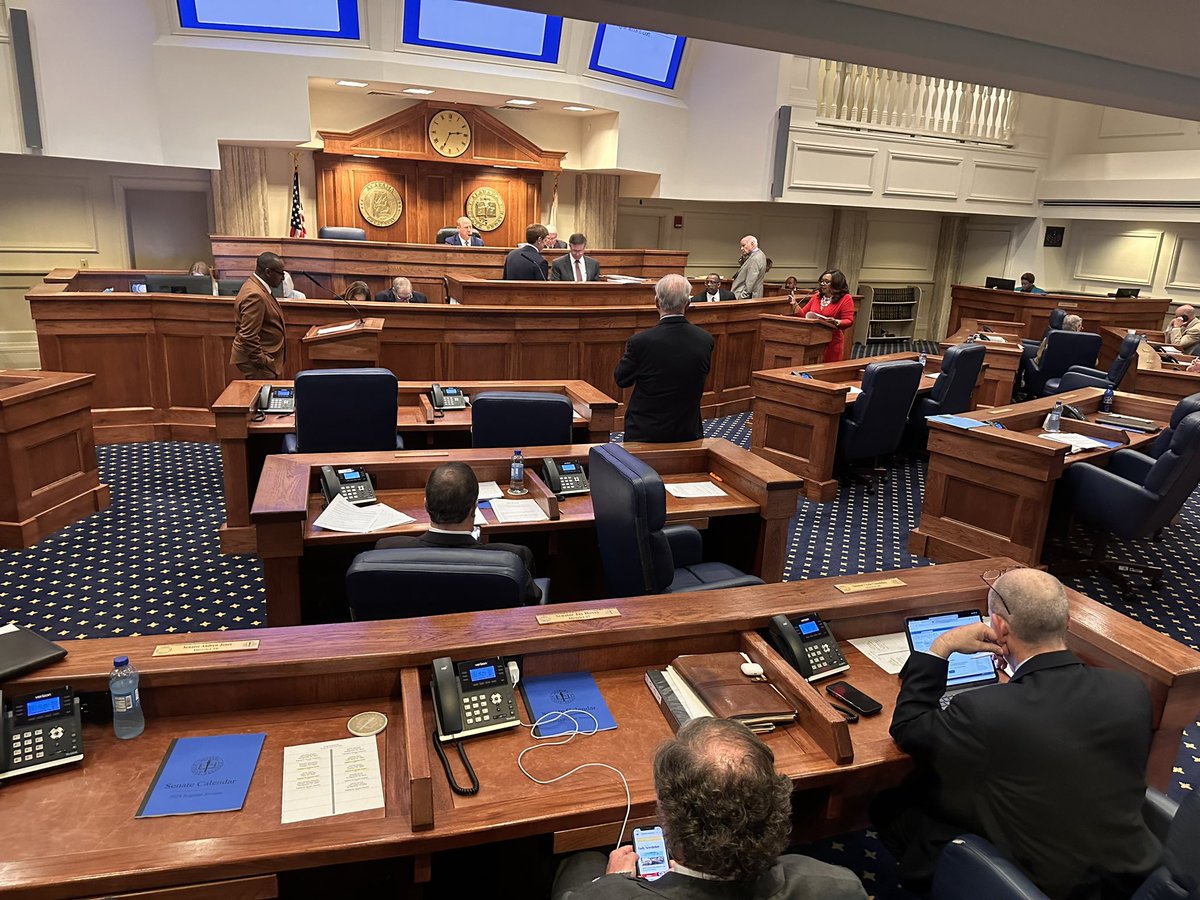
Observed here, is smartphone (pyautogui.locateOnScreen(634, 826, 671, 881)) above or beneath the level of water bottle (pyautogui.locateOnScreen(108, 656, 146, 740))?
beneath

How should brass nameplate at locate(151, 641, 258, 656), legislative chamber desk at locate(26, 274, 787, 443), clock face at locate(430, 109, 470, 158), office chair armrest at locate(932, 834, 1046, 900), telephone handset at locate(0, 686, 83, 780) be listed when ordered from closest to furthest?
office chair armrest at locate(932, 834, 1046, 900)
telephone handset at locate(0, 686, 83, 780)
brass nameplate at locate(151, 641, 258, 656)
legislative chamber desk at locate(26, 274, 787, 443)
clock face at locate(430, 109, 470, 158)

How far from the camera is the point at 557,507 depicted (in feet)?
11.6

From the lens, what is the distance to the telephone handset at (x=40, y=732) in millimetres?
1769

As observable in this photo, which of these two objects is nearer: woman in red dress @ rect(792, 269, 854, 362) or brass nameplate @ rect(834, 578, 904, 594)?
brass nameplate @ rect(834, 578, 904, 594)

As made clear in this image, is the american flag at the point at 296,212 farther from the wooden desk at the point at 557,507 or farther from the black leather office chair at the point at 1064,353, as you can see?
the black leather office chair at the point at 1064,353

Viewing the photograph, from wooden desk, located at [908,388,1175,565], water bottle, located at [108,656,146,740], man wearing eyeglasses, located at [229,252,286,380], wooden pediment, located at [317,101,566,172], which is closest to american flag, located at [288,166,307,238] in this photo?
wooden pediment, located at [317,101,566,172]

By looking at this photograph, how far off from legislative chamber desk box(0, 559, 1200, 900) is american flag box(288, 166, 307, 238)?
8.95 metres

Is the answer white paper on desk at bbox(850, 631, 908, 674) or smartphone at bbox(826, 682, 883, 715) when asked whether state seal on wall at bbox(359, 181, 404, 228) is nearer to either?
white paper on desk at bbox(850, 631, 908, 674)

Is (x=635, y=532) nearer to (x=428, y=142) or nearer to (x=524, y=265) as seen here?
(x=524, y=265)

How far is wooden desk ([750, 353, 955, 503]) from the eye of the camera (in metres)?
5.89

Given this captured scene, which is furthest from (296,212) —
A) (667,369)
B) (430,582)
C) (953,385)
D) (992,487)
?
(430,582)

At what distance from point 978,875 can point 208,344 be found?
6.72 m

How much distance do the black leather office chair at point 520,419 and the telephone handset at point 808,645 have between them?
6.87 ft

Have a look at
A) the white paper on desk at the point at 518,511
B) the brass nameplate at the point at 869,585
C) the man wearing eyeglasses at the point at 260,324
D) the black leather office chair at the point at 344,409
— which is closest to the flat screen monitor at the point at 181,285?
the man wearing eyeglasses at the point at 260,324
